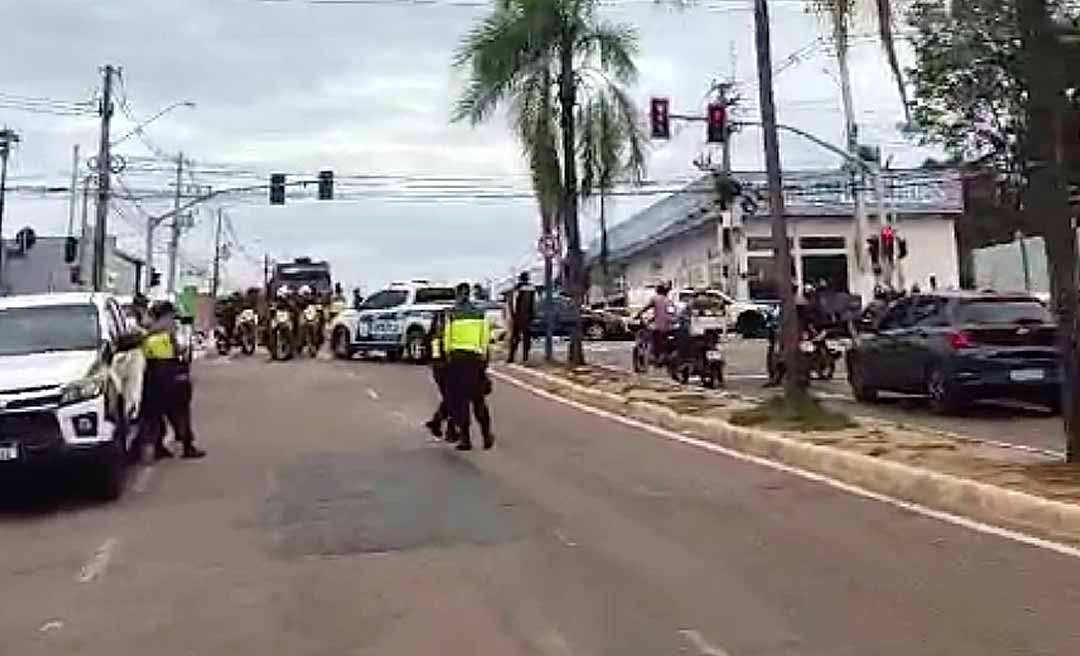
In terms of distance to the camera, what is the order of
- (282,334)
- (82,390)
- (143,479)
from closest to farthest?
A: (82,390)
(143,479)
(282,334)

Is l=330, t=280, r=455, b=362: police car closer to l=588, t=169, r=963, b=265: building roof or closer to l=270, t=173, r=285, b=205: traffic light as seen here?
l=270, t=173, r=285, b=205: traffic light

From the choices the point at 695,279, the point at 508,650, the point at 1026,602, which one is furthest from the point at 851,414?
the point at 695,279

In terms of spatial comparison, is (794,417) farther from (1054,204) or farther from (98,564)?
(98,564)

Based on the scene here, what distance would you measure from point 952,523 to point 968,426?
748 cm

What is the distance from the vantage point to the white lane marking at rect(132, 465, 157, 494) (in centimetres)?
1497

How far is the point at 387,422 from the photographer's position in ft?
69.5

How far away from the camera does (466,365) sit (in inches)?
684

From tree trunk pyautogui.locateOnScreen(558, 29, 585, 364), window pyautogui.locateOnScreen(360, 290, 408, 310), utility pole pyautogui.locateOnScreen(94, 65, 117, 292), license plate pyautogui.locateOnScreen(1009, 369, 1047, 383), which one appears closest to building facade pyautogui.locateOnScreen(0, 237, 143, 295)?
utility pole pyautogui.locateOnScreen(94, 65, 117, 292)

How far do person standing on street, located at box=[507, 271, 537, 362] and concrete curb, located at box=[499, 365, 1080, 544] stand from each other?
1377 cm

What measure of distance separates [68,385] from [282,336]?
2682 centimetres

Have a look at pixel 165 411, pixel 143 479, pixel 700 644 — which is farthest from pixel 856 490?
pixel 165 411

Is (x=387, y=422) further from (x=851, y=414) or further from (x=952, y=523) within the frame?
(x=952, y=523)

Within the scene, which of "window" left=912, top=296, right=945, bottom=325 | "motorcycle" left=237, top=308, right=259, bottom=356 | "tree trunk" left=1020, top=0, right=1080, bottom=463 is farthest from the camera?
"motorcycle" left=237, top=308, right=259, bottom=356

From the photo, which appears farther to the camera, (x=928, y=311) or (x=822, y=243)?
(x=822, y=243)
